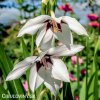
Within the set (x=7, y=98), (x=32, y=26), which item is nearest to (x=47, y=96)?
(x=7, y=98)

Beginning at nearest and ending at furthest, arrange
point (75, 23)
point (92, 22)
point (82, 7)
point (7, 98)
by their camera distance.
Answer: point (75, 23)
point (7, 98)
point (92, 22)
point (82, 7)

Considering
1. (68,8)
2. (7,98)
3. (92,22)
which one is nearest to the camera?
(7,98)

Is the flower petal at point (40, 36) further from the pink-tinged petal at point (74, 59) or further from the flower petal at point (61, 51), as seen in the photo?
the pink-tinged petal at point (74, 59)

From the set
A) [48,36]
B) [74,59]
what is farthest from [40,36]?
[74,59]

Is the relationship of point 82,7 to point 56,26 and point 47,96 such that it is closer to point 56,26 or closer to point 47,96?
point 47,96

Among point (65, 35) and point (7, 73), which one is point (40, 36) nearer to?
point (65, 35)

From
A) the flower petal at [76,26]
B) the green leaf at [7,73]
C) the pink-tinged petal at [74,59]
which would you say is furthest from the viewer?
the pink-tinged petal at [74,59]

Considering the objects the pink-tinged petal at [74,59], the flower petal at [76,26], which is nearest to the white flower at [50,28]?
the flower petal at [76,26]

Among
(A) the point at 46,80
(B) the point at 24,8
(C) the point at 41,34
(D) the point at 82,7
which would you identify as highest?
(C) the point at 41,34
